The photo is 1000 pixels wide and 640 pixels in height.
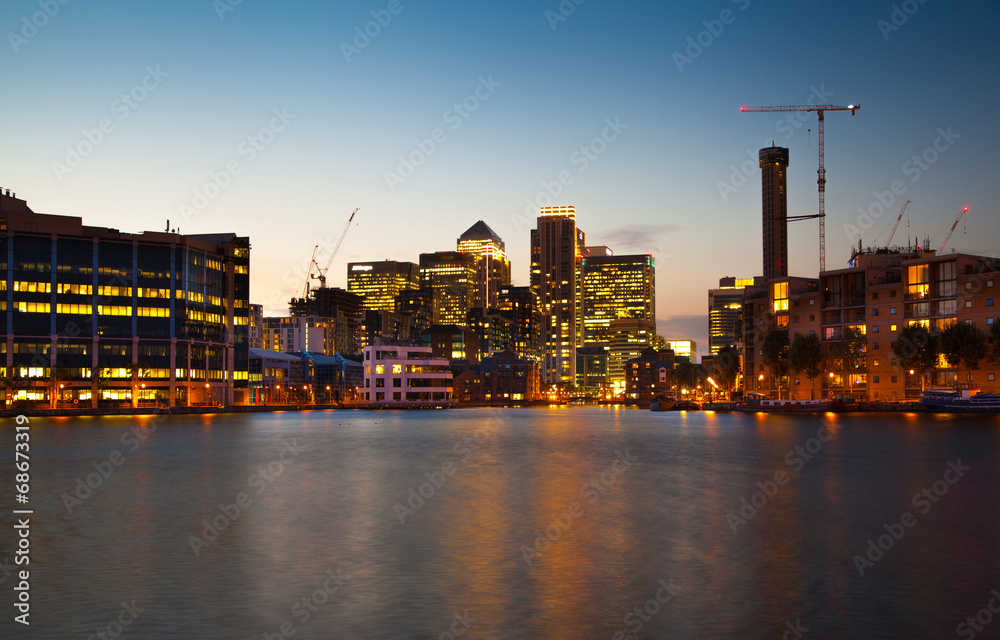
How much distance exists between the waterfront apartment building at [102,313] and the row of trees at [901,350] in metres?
125

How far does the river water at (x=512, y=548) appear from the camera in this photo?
22.5 meters

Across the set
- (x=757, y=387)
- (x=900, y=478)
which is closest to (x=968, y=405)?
(x=757, y=387)

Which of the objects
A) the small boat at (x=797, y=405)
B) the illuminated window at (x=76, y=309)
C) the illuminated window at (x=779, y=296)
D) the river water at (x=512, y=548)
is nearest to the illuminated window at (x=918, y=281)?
the small boat at (x=797, y=405)

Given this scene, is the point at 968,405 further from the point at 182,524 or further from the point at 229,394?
the point at 229,394

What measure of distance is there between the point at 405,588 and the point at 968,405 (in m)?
140

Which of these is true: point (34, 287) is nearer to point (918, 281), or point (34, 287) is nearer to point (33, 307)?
point (33, 307)

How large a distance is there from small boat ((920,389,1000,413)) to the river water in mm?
80300

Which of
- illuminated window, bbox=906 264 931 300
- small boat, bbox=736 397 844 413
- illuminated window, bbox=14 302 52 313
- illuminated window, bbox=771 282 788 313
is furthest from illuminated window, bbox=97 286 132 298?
illuminated window, bbox=906 264 931 300

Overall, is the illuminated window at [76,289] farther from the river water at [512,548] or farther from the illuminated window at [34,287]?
the river water at [512,548]

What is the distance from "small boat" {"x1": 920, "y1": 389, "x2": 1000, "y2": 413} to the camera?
452 ft

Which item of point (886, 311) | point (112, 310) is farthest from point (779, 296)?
point (112, 310)

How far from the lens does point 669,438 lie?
10144 cm

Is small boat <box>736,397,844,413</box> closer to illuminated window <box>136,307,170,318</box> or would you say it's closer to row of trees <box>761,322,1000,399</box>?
row of trees <box>761,322,1000,399</box>

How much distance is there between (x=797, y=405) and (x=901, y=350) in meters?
22.6
